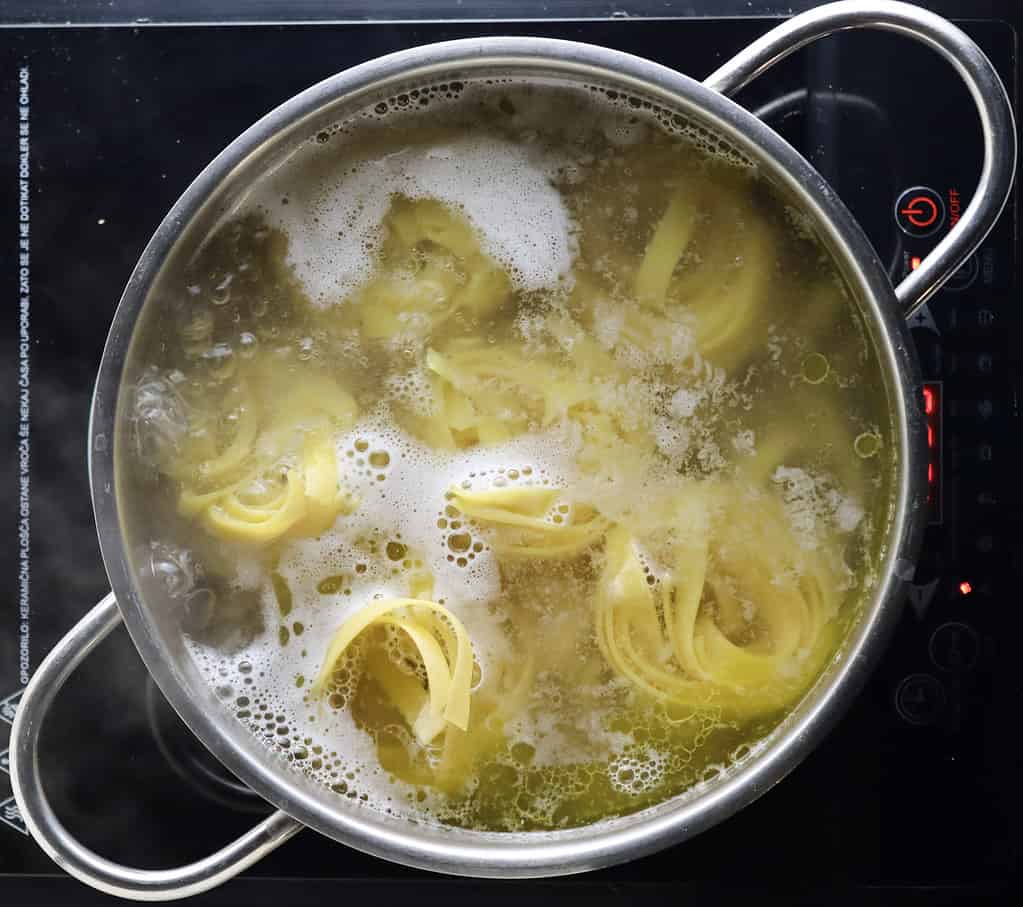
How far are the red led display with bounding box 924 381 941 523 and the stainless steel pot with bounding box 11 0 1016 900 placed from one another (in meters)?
0.14

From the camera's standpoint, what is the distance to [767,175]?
0.94 metres

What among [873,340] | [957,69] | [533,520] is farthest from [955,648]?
[957,69]

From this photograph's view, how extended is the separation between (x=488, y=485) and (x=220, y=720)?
350 millimetres

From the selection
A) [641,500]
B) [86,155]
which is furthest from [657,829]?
[86,155]

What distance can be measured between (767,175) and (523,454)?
365 mm

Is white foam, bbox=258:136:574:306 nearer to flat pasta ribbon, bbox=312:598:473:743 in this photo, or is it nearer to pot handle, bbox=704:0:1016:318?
pot handle, bbox=704:0:1016:318

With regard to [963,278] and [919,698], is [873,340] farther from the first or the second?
[919,698]

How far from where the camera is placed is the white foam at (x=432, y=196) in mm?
974

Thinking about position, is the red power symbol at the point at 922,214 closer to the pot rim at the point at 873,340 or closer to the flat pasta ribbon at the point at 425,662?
the pot rim at the point at 873,340

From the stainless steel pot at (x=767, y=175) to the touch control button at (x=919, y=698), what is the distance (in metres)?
0.17

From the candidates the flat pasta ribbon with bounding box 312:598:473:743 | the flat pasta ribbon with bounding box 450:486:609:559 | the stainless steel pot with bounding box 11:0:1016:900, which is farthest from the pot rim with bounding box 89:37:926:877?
the flat pasta ribbon with bounding box 450:486:609:559

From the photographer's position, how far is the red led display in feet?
3.47

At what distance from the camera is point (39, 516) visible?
1.09 meters

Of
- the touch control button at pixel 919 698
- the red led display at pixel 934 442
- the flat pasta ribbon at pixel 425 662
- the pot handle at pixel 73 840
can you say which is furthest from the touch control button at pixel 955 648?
the pot handle at pixel 73 840
